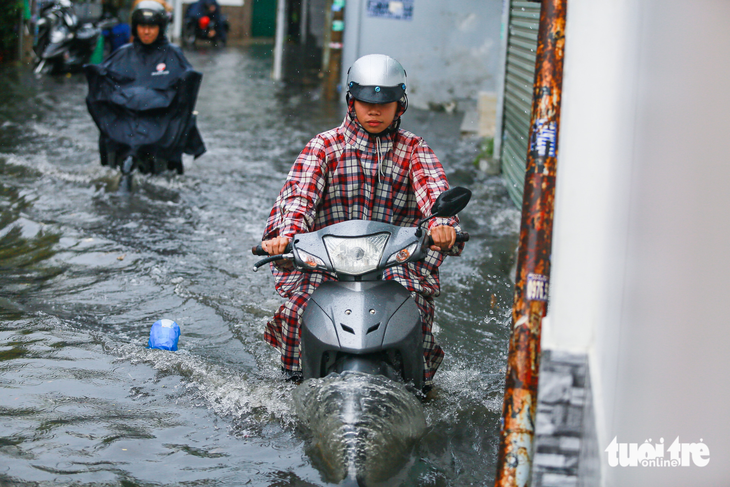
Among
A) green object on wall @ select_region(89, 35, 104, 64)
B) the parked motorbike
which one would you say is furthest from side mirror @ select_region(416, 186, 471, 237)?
green object on wall @ select_region(89, 35, 104, 64)

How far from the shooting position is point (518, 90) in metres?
8.89

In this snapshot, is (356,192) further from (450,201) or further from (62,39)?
(62,39)

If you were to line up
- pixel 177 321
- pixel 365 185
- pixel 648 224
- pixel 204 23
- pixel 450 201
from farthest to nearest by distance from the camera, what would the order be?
pixel 204 23 → pixel 177 321 → pixel 365 185 → pixel 450 201 → pixel 648 224

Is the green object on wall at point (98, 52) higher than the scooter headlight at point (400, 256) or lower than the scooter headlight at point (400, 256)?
higher

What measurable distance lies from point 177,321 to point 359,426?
227 centimetres

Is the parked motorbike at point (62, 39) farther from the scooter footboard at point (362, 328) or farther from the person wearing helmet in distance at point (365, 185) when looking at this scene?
the scooter footboard at point (362, 328)

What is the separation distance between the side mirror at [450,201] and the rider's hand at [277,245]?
63 centimetres

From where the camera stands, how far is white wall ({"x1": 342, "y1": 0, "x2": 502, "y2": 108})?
13.7 metres

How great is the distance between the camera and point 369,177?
3719 mm

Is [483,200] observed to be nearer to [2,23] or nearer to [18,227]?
[18,227]

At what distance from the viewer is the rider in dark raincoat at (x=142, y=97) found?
7980mm

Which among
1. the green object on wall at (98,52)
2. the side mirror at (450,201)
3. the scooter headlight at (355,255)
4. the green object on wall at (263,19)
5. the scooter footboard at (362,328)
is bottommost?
the scooter footboard at (362,328)

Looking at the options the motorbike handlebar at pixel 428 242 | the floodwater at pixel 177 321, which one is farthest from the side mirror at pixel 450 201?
the floodwater at pixel 177 321

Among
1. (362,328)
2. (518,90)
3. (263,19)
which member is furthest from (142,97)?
(263,19)
